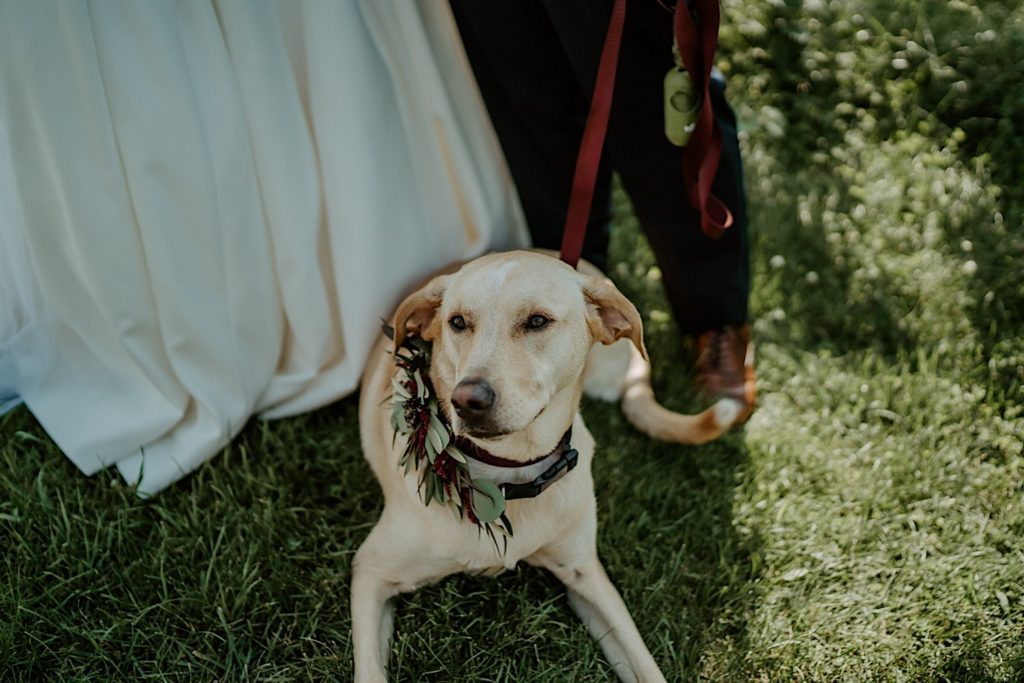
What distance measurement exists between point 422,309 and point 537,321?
374 mm

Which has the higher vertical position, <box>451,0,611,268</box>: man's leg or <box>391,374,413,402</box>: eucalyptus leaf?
<box>451,0,611,268</box>: man's leg

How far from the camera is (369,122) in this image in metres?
2.70

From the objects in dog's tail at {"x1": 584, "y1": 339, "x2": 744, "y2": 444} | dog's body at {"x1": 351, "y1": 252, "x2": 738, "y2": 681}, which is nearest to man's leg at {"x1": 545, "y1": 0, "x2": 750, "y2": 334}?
dog's tail at {"x1": 584, "y1": 339, "x2": 744, "y2": 444}

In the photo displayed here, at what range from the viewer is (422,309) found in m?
2.40

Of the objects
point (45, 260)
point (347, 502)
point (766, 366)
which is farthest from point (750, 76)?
point (45, 260)

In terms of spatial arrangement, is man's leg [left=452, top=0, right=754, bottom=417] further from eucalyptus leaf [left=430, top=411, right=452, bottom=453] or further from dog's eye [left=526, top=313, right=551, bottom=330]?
eucalyptus leaf [left=430, top=411, right=452, bottom=453]

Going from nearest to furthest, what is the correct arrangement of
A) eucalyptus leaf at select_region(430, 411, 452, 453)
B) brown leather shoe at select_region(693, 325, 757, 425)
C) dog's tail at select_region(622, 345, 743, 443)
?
eucalyptus leaf at select_region(430, 411, 452, 453)
dog's tail at select_region(622, 345, 743, 443)
brown leather shoe at select_region(693, 325, 757, 425)

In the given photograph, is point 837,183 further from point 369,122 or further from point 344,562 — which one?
point 344,562

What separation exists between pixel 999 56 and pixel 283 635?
4.12 m

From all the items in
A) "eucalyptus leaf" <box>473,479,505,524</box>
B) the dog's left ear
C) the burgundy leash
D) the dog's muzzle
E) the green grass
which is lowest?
the green grass

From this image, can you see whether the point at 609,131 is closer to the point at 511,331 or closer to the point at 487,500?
the point at 511,331

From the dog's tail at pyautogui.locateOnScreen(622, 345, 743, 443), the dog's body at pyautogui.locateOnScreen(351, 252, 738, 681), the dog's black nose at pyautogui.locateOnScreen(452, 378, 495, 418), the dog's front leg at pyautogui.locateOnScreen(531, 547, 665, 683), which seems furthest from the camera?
the dog's tail at pyautogui.locateOnScreen(622, 345, 743, 443)

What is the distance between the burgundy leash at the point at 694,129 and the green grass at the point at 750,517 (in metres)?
0.90

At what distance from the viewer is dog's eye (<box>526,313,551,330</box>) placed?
219cm
